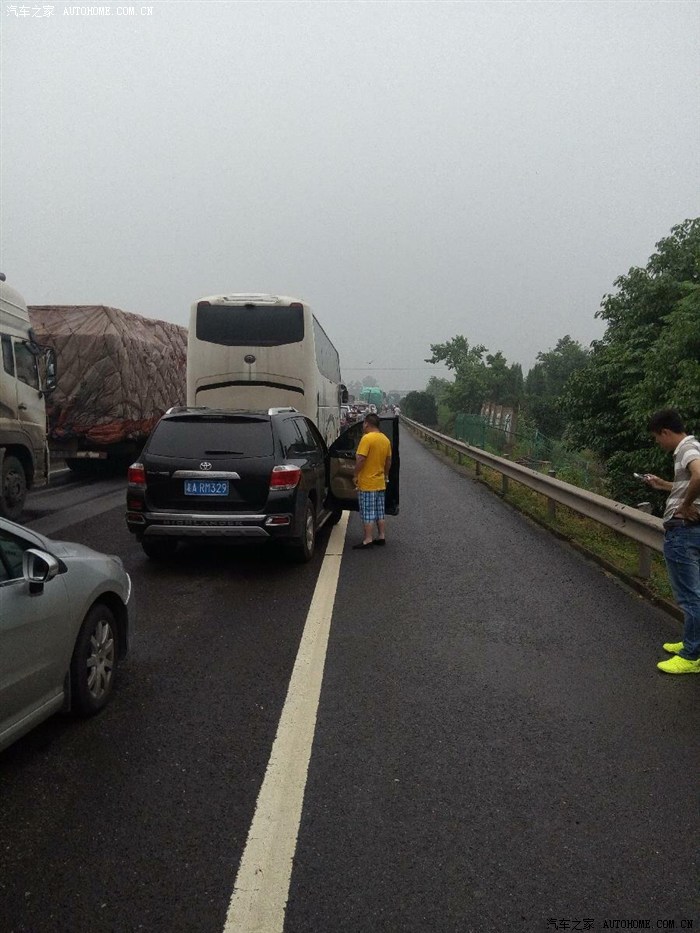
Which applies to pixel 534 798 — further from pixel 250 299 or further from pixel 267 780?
pixel 250 299

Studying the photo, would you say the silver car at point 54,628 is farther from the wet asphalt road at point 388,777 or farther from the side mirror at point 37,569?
the wet asphalt road at point 388,777

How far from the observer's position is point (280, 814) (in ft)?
9.36

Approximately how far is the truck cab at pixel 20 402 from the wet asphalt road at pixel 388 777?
5.18 m

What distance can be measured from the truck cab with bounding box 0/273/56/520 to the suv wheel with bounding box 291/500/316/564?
4.78 metres

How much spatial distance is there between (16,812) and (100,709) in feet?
3.18

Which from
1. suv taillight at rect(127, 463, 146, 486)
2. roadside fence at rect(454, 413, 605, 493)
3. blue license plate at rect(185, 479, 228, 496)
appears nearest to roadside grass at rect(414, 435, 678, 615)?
roadside fence at rect(454, 413, 605, 493)

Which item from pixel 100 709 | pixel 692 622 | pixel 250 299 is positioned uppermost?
pixel 250 299

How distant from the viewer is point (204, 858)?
256cm

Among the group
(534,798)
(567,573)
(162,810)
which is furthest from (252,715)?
(567,573)

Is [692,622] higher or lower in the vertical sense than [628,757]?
higher

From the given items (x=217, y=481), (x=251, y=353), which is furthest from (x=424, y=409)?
(x=217, y=481)

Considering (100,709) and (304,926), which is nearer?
(304,926)

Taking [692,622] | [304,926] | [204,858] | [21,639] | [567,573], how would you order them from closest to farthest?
[304,926]
[204,858]
[21,639]
[692,622]
[567,573]

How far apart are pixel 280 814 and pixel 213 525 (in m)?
3.96
